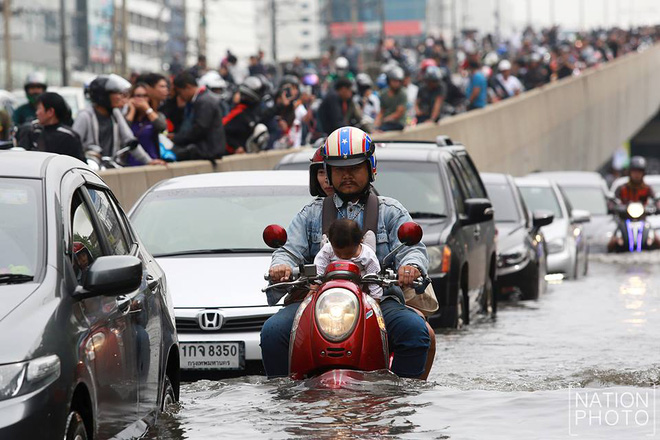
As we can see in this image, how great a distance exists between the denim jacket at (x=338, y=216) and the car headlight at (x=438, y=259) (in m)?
5.11

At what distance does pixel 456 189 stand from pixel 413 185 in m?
0.44

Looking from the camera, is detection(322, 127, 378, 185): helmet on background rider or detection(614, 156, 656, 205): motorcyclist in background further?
detection(614, 156, 656, 205): motorcyclist in background

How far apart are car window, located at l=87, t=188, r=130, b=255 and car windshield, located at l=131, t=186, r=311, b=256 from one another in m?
3.67

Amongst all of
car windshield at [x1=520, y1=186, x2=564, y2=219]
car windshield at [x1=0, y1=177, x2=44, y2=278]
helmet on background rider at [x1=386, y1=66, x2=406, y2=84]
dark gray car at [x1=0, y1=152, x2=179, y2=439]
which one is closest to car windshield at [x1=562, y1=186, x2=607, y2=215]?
car windshield at [x1=520, y1=186, x2=564, y2=219]

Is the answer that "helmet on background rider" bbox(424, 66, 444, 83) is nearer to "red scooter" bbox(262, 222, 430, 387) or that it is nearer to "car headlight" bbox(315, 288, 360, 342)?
"red scooter" bbox(262, 222, 430, 387)

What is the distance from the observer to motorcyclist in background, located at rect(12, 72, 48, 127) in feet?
60.2

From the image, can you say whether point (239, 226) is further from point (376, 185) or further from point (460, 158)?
point (460, 158)

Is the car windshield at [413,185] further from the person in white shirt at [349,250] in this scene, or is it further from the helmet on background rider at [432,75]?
the helmet on background rider at [432,75]

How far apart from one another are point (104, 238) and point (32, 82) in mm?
11712

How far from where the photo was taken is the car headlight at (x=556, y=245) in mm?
23703

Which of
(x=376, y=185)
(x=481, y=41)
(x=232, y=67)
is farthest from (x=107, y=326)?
(x=481, y=41)

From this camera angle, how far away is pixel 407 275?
8359 mm

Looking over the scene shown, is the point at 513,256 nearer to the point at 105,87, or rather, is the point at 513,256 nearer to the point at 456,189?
the point at 456,189

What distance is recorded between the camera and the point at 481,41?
A: 83.3 m
